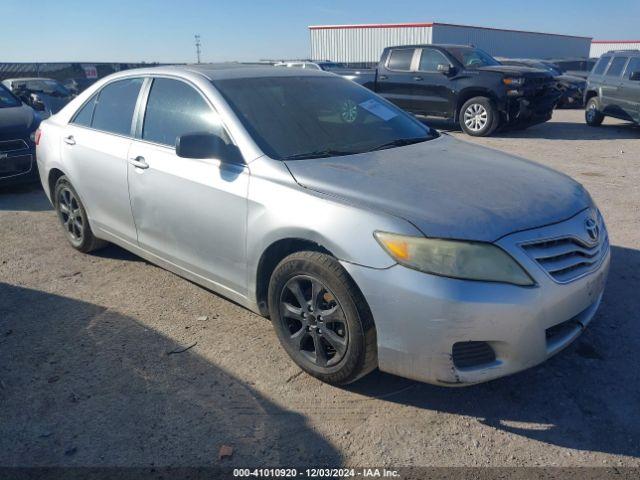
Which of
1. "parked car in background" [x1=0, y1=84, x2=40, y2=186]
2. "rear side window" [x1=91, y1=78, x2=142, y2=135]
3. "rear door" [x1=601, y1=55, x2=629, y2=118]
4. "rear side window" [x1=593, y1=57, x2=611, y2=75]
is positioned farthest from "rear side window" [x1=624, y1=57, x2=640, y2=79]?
"parked car in background" [x1=0, y1=84, x2=40, y2=186]

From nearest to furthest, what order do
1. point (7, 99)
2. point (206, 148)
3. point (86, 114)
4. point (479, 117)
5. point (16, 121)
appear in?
point (206, 148) → point (86, 114) → point (16, 121) → point (7, 99) → point (479, 117)

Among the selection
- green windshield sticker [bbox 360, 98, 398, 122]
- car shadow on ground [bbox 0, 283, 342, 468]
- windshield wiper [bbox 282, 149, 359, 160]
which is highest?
green windshield sticker [bbox 360, 98, 398, 122]

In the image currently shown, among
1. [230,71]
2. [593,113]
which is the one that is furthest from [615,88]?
[230,71]

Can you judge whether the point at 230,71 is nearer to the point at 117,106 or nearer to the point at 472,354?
the point at 117,106

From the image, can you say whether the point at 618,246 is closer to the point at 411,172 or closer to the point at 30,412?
the point at 411,172

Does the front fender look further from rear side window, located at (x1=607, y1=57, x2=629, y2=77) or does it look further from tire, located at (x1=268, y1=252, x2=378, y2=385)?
rear side window, located at (x1=607, y1=57, x2=629, y2=77)

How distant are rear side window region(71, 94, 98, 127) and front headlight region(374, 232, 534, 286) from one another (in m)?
3.29

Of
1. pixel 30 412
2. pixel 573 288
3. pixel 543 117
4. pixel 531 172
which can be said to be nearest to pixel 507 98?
pixel 543 117

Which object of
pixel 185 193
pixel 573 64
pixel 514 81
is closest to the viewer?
pixel 185 193

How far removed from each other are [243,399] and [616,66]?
501 inches

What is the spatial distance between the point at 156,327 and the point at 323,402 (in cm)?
140

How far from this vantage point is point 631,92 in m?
11.8

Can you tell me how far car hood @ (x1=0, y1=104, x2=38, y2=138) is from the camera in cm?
731

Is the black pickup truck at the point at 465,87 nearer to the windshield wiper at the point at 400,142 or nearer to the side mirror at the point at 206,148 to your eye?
the windshield wiper at the point at 400,142
